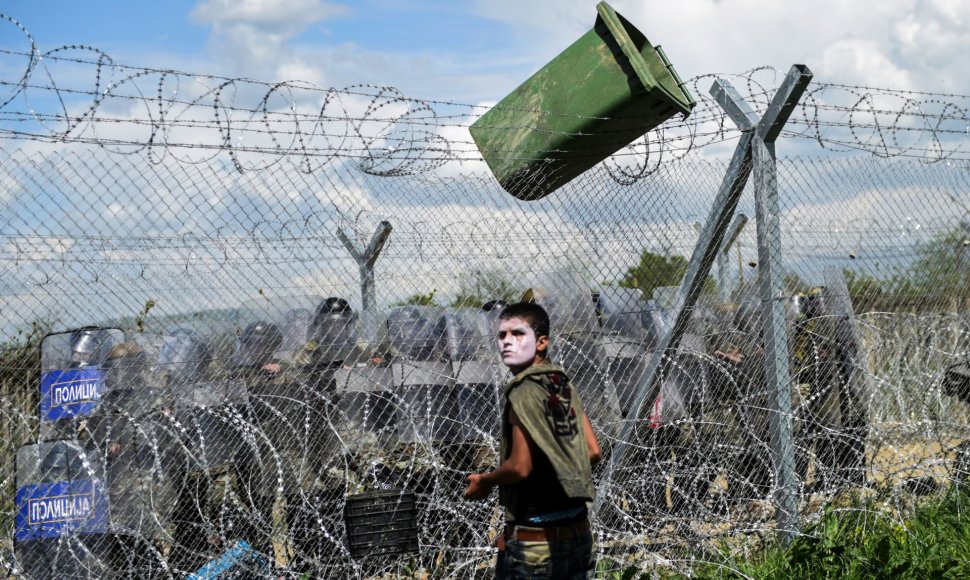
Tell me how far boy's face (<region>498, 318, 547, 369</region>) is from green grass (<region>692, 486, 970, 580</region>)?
1625 mm

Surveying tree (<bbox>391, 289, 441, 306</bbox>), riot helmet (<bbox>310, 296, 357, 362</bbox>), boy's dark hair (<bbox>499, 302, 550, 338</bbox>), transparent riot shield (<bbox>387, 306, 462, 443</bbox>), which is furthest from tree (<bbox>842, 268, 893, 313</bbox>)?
boy's dark hair (<bbox>499, 302, 550, 338</bbox>)

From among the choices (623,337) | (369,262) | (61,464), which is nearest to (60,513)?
(61,464)

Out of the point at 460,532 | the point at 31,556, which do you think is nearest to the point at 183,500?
the point at 31,556

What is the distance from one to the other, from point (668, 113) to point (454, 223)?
1.21 m

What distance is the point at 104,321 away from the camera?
4672 mm

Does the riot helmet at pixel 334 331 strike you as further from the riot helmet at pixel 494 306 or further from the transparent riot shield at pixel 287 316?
the riot helmet at pixel 494 306

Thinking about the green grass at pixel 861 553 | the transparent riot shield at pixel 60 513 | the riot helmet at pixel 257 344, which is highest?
the riot helmet at pixel 257 344

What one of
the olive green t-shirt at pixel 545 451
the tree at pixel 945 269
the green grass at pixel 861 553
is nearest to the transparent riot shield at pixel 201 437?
the olive green t-shirt at pixel 545 451

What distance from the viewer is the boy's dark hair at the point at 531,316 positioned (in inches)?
151

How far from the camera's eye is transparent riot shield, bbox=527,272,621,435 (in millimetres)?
5762

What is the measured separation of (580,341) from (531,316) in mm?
2187

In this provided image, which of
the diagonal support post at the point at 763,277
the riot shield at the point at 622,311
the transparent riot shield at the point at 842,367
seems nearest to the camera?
the diagonal support post at the point at 763,277

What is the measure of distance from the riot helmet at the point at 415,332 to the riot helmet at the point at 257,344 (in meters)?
0.54

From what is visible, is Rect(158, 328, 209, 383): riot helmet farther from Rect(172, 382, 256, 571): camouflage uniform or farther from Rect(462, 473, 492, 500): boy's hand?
Rect(462, 473, 492, 500): boy's hand
